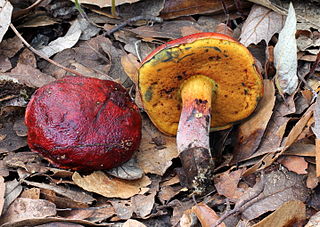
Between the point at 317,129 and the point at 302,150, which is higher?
the point at 317,129

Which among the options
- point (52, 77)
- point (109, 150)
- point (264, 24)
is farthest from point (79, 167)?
point (264, 24)

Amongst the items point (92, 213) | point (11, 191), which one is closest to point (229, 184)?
point (92, 213)

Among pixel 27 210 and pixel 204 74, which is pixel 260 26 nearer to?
pixel 204 74

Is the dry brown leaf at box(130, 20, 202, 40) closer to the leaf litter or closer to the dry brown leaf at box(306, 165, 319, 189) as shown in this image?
the leaf litter

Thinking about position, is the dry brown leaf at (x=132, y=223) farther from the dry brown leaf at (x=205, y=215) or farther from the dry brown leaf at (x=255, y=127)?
the dry brown leaf at (x=255, y=127)

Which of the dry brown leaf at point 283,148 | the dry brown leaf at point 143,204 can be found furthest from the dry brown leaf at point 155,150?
the dry brown leaf at point 283,148

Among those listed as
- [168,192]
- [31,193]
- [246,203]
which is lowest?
[168,192]

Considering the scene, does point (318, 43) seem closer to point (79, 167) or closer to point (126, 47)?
point (126, 47)
